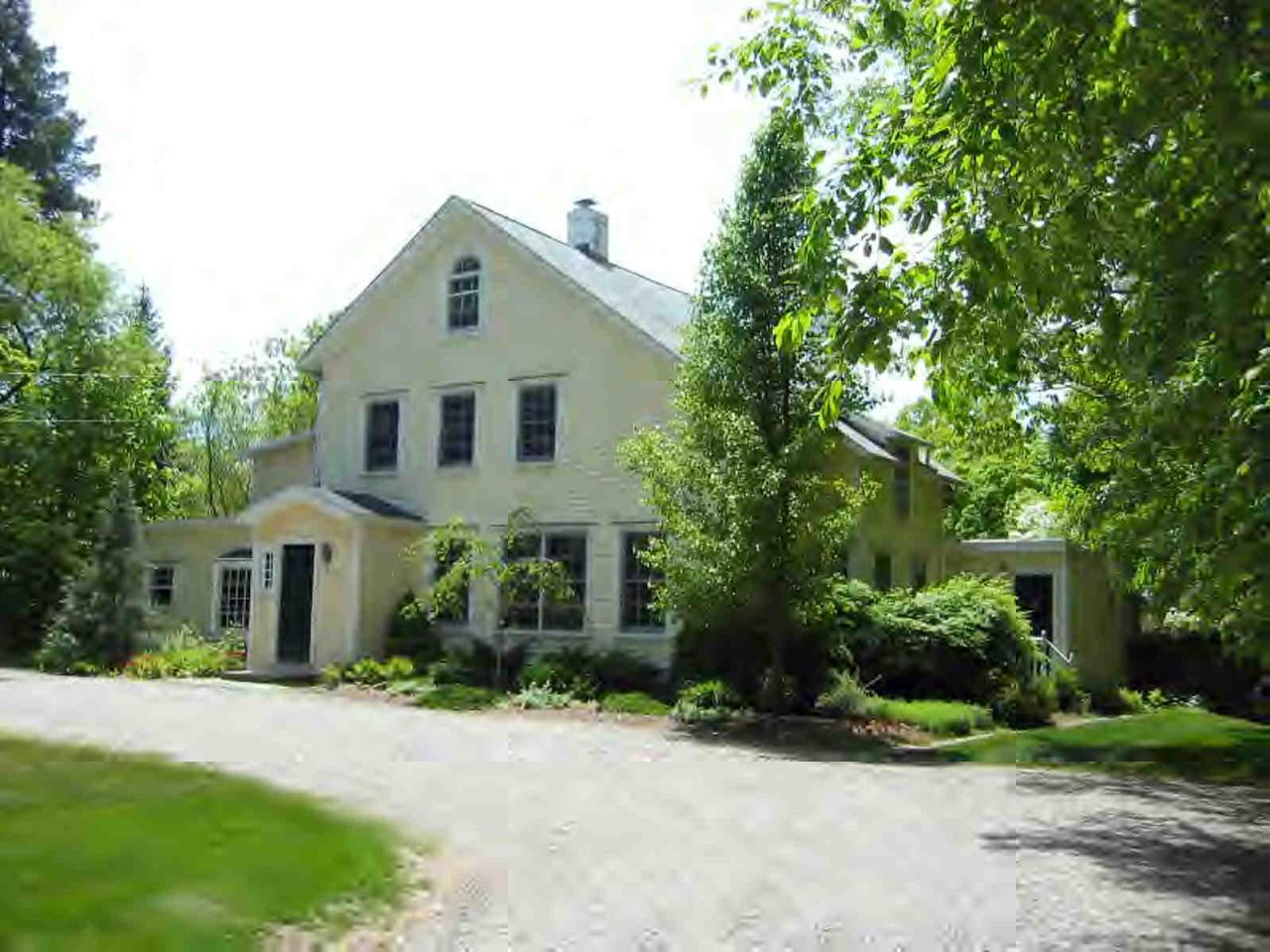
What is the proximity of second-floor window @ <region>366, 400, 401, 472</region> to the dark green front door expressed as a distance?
2662 mm

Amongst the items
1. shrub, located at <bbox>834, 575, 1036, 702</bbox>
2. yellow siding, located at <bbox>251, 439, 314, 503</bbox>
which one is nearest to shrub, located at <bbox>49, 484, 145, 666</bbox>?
yellow siding, located at <bbox>251, 439, 314, 503</bbox>

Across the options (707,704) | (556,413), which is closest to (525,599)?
(556,413)

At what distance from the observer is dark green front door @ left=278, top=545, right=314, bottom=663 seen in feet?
80.4

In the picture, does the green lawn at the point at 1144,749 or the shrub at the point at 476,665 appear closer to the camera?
the green lawn at the point at 1144,749

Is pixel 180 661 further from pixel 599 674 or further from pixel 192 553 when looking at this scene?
pixel 599 674

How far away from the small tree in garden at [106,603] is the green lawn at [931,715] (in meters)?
15.3

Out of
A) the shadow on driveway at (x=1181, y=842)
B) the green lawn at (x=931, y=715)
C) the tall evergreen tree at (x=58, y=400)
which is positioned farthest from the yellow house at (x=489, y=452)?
the shadow on driveway at (x=1181, y=842)

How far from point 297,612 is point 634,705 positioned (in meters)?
8.91

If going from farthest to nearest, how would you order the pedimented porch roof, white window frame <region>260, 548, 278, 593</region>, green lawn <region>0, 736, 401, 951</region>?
white window frame <region>260, 548, 278, 593</region> → the pedimented porch roof → green lawn <region>0, 736, 401, 951</region>

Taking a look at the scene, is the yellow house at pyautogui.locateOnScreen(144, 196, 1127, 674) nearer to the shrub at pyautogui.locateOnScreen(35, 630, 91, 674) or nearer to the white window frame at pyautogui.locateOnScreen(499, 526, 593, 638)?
the white window frame at pyautogui.locateOnScreen(499, 526, 593, 638)

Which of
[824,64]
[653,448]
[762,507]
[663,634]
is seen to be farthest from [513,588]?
[824,64]

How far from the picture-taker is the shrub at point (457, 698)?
19.6m

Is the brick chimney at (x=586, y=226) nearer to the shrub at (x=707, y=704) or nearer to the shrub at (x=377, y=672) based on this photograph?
the shrub at (x=377, y=672)

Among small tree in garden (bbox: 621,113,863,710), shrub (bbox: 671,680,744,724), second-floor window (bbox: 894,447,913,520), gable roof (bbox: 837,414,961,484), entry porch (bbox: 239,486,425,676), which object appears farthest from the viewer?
second-floor window (bbox: 894,447,913,520)
